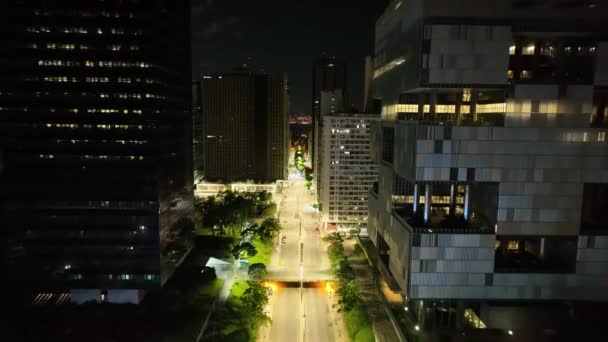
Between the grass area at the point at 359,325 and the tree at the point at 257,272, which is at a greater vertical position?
the tree at the point at 257,272

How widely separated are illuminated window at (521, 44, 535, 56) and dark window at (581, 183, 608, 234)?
13544 millimetres

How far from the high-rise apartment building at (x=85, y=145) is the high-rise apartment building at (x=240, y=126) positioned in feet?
284

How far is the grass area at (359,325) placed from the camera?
44.0 metres

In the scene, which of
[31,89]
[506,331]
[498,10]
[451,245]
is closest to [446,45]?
[498,10]

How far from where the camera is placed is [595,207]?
40969 millimetres

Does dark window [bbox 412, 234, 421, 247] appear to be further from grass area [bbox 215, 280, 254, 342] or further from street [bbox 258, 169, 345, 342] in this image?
grass area [bbox 215, 280, 254, 342]

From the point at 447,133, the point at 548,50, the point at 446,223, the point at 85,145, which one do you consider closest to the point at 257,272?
the point at 85,145

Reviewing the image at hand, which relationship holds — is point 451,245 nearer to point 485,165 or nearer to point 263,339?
point 485,165

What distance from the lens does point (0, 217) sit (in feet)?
176

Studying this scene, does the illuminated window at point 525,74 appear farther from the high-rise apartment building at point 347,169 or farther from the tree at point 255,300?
the high-rise apartment building at point 347,169

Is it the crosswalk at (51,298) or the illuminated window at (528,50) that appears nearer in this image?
the illuminated window at (528,50)

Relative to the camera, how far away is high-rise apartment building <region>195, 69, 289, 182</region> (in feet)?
469

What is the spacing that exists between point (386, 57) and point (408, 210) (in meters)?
18.1

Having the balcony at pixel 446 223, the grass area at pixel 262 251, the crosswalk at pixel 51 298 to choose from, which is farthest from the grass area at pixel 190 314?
the balcony at pixel 446 223
